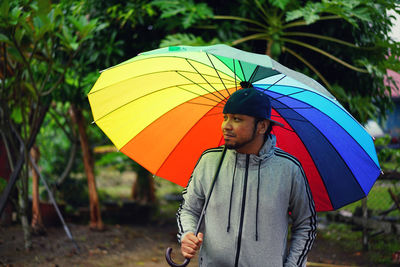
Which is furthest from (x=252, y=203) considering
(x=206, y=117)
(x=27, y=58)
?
(x=27, y=58)

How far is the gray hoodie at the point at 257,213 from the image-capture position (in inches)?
90.9

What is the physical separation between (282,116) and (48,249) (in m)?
4.55

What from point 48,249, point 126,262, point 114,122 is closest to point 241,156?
point 114,122

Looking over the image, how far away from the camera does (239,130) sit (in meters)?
2.33

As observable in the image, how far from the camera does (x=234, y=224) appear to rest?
7.64 ft

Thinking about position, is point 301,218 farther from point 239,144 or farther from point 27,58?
point 27,58

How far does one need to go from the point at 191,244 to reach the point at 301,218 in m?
0.60

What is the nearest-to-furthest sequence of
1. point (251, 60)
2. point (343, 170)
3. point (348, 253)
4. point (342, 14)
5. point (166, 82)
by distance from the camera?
point (251, 60) → point (343, 170) → point (166, 82) → point (342, 14) → point (348, 253)

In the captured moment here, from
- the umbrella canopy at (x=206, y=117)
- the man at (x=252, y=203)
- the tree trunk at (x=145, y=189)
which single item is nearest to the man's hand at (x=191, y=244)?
the man at (x=252, y=203)

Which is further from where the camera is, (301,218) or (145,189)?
(145,189)

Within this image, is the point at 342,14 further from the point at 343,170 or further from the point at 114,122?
the point at 114,122

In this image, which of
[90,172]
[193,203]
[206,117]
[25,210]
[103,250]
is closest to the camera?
[193,203]

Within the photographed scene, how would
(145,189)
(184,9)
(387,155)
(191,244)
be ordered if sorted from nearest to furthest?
(191,244) < (184,9) < (387,155) < (145,189)

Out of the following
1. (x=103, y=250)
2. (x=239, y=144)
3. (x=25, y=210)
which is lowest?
(x=103, y=250)
